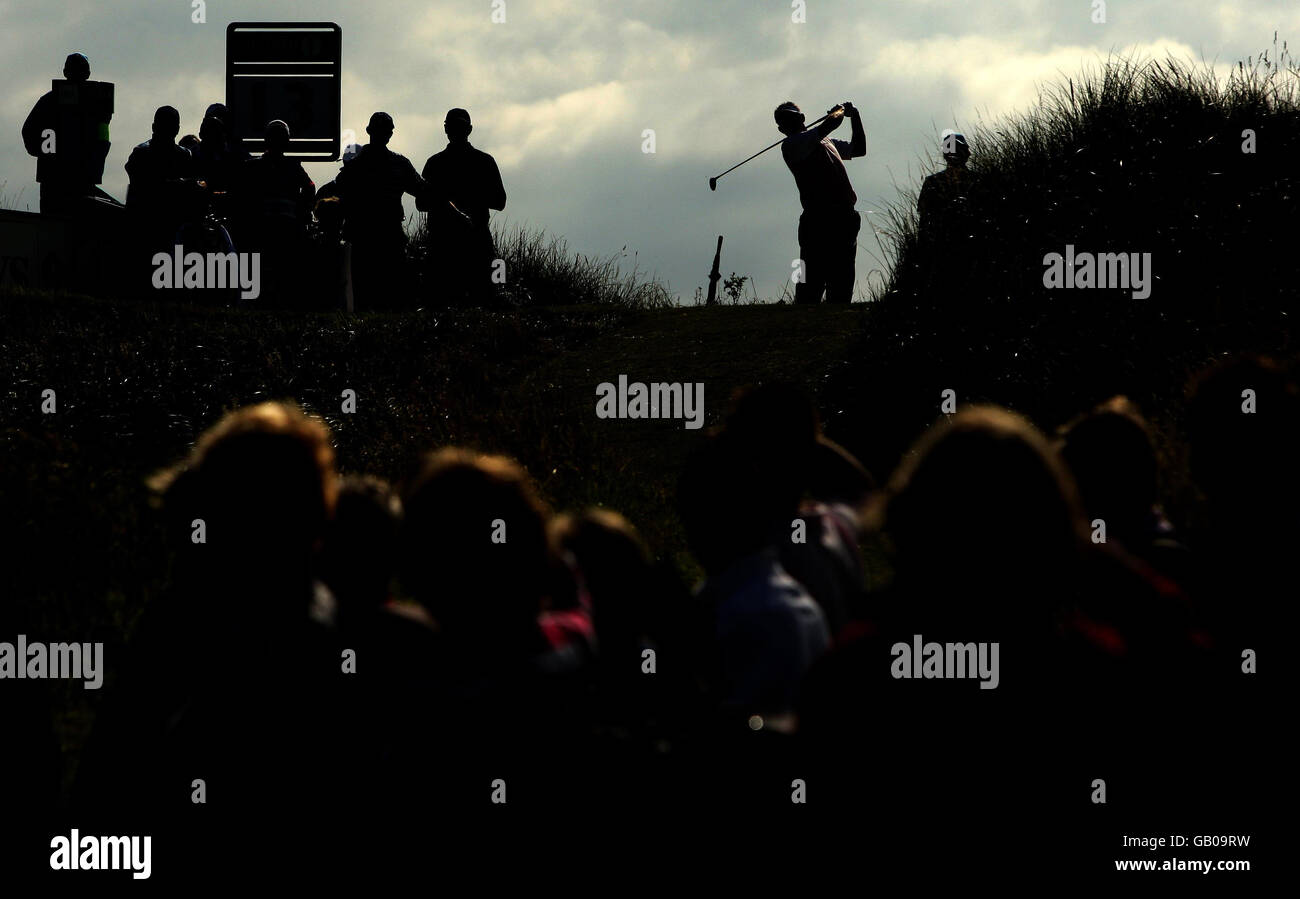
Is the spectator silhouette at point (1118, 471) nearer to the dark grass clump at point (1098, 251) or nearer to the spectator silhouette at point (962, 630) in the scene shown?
the spectator silhouette at point (962, 630)

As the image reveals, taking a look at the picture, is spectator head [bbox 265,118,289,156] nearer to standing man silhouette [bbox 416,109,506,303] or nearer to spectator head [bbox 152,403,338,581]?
standing man silhouette [bbox 416,109,506,303]

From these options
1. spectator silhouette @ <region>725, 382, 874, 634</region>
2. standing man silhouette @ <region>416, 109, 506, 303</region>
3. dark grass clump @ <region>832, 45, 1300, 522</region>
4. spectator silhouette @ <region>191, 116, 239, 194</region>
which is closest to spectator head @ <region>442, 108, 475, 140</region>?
standing man silhouette @ <region>416, 109, 506, 303</region>

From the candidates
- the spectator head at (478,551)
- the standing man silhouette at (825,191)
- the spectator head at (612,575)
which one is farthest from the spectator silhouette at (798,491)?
the standing man silhouette at (825,191)

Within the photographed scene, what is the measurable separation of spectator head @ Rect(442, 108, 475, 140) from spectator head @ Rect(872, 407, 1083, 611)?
50.1 feet

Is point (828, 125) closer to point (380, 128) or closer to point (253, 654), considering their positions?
point (380, 128)

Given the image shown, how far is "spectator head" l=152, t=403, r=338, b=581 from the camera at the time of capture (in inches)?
127

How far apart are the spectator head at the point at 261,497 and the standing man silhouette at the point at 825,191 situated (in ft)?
45.0

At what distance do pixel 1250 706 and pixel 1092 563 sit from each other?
0.48 meters

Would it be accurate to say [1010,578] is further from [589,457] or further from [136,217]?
[136,217]

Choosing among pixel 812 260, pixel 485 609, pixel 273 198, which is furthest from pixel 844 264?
pixel 485 609

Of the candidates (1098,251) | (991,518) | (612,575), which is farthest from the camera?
(1098,251)

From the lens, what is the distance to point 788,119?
16.8 metres

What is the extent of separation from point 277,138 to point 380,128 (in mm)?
1122
